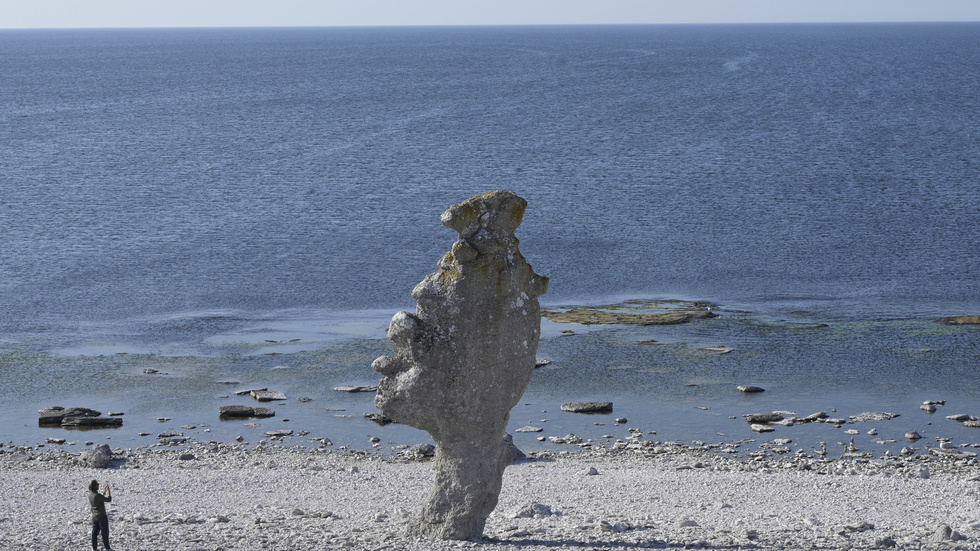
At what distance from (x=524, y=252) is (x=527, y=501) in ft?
143

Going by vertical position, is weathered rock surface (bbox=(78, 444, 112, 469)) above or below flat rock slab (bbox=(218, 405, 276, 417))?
above

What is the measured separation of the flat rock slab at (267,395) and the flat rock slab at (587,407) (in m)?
11.2

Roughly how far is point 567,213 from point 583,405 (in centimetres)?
4138

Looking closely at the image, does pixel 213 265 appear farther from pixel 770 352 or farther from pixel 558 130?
pixel 558 130

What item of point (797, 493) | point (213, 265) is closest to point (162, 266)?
point (213, 265)

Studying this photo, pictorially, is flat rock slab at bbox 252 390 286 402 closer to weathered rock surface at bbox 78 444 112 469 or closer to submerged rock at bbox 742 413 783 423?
weathered rock surface at bbox 78 444 112 469

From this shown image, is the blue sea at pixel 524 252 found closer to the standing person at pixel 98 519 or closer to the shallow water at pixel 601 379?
the shallow water at pixel 601 379

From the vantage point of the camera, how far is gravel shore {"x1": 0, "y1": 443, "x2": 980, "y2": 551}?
22328mm

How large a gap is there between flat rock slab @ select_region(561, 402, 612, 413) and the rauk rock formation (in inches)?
789

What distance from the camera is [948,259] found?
225 ft

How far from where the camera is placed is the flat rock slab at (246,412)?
4141 cm

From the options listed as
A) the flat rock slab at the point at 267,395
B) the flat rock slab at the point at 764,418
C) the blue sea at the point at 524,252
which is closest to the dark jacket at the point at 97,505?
the blue sea at the point at 524,252

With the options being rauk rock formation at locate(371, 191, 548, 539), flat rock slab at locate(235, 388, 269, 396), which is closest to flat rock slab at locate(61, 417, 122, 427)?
flat rock slab at locate(235, 388, 269, 396)

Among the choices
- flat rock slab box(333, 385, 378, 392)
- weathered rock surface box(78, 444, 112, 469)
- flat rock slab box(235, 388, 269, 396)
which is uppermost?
weathered rock surface box(78, 444, 112, 469)
